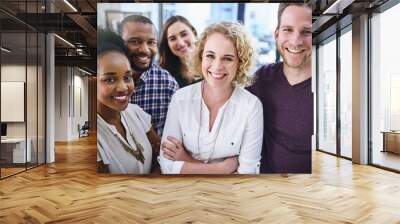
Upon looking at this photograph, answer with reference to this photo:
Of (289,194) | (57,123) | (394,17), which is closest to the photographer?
(289,194)

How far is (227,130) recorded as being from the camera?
629cm

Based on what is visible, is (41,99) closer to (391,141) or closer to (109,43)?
(109,43)

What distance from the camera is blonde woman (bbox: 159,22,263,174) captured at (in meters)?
6.29

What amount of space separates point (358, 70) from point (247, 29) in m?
3.25

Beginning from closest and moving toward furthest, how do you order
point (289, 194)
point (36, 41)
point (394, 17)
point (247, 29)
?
1. point (289, 194)
2. point (247, 29)
3. point (394, 17)
4. point (36, 41)

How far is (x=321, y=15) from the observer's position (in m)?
7.81

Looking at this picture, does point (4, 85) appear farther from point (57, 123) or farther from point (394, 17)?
point (57, 123)

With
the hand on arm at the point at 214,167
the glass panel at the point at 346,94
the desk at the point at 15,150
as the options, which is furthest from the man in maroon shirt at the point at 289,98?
the desk at the point at 15,150

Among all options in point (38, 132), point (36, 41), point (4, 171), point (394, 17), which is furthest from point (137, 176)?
point (394, 17)

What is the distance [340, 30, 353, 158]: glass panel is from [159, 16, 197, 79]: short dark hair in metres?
4.50

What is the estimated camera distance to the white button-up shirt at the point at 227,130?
628 cm

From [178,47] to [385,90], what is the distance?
4200 millimetres

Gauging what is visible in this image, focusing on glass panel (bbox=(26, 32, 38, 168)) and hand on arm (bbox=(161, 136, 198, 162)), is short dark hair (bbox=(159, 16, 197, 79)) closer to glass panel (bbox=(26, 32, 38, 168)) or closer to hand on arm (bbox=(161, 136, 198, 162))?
hand on arm (bbox=(161, 136, 198, 162))

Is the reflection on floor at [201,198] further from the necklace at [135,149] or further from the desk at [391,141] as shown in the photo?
the desk at [391,141]
